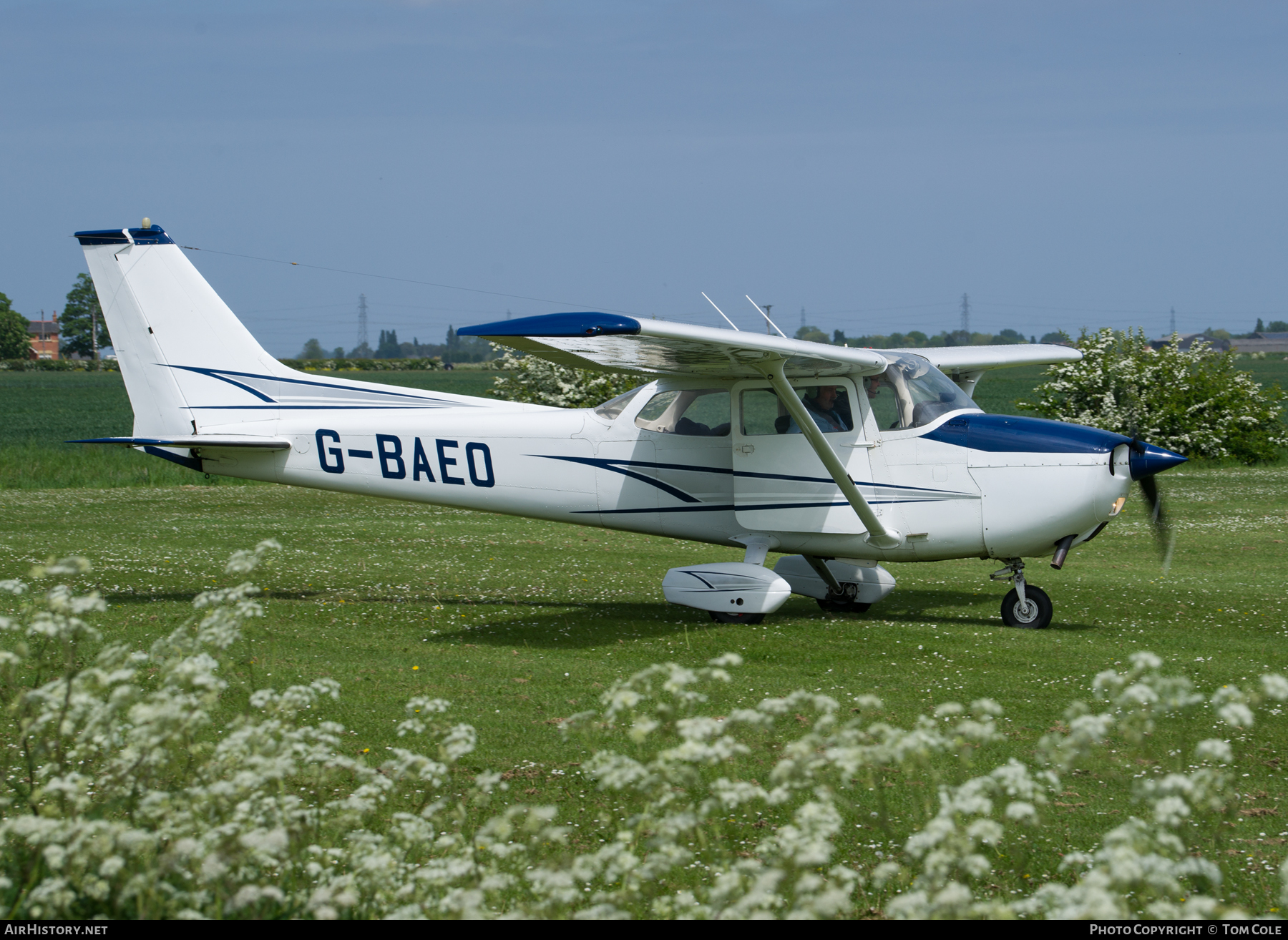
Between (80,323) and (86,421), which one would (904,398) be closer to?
(86,421)

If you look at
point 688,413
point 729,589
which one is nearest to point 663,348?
point 688,413

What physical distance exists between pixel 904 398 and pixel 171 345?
749 cm

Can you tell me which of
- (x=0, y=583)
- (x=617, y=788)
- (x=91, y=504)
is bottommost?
(x=91, y=504)

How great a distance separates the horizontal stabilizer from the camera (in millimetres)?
11414

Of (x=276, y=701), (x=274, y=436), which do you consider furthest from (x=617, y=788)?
(x=274, y=436)

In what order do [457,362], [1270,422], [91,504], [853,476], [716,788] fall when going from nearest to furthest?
[716,788], [853,476], [91,504], [1270,422], [457,362]

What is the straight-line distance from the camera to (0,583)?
3871 millimetres

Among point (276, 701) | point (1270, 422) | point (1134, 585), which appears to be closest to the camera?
point (276, 701)

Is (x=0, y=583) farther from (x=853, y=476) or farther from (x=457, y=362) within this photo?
(x=457, y=362)

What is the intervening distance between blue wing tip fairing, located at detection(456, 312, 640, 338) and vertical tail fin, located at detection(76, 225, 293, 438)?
4779 mm

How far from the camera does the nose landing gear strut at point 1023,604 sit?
1028 centimetres

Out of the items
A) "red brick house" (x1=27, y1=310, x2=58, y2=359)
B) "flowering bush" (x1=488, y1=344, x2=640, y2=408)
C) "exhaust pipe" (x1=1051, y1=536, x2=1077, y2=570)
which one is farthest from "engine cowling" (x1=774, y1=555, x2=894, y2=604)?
"red brick house" (x1=27, y1=310, x2=58, y2=359)

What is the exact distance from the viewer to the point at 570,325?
7.83 meters
